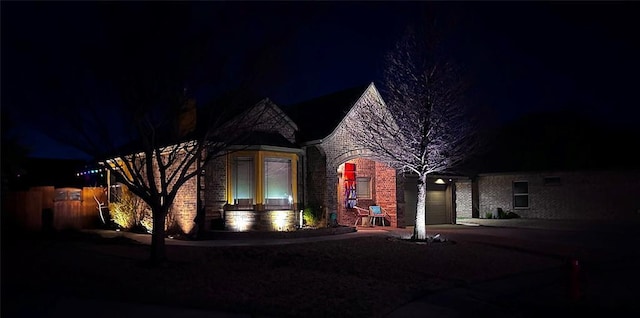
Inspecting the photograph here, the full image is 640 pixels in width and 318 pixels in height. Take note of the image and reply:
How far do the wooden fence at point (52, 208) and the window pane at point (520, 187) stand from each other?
2216 centimetres

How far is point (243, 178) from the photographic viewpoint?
59.6ft

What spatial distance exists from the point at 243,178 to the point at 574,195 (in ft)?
63.2

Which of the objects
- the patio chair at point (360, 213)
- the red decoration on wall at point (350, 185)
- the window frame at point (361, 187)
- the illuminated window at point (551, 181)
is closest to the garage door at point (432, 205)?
the window frame at point (361, 187)

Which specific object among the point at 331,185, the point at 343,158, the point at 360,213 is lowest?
the point at 360,213

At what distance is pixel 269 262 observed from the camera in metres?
11.8

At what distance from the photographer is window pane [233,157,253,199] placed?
59.4 feet

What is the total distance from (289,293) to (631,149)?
2724 centimetres

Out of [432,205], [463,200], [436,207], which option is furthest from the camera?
[463,200]

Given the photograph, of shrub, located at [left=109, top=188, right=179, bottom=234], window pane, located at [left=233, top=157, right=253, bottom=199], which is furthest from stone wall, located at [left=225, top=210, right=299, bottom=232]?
shrub, located at [left=109, top=188, right=179, bottom=234]

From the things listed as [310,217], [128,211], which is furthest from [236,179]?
[128,211]

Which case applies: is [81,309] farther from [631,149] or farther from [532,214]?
[631,149]

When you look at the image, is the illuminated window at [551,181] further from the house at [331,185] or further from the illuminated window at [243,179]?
the illuminated window at [243,179]

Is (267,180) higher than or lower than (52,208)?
higher

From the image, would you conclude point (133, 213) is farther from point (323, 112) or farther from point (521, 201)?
point (521, 201)
